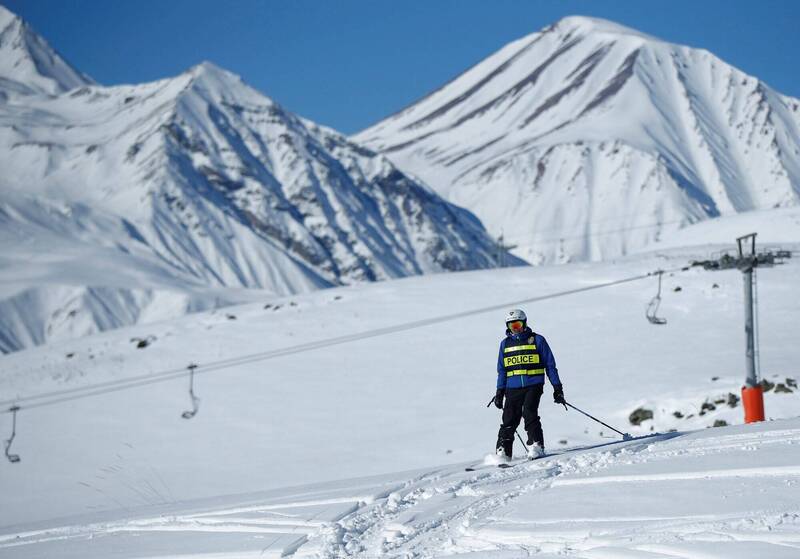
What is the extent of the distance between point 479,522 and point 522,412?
436 cm

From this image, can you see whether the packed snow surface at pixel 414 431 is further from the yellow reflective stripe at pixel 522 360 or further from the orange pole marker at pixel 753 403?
the orange pole marker at pixel 753 403

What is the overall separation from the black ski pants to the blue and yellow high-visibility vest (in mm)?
206

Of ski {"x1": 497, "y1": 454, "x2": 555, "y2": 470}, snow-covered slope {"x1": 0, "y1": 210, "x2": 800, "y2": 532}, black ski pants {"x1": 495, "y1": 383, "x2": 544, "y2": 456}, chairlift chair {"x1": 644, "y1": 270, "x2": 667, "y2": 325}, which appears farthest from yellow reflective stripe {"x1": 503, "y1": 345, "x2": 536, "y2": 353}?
chairlift chair {"x1": 644, "y1": 270, "x2": 667, "y2": 325}

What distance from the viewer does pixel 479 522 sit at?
8578 millimetres

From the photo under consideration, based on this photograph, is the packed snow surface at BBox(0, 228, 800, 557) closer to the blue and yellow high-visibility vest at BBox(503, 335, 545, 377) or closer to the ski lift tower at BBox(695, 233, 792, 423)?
the blue and yellow high-visibility vest at BBox(503, 335, 545, 377)

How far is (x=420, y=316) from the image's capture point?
44.5 m

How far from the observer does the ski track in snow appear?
7324 mm

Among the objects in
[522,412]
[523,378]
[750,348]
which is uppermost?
[750,348]

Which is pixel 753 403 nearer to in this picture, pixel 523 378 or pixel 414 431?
pixel 523 378

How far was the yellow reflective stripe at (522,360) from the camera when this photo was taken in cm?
1275

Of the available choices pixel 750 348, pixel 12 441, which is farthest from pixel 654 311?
pixel 12 441

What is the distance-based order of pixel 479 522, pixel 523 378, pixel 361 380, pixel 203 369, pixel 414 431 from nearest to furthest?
pixel 479 522, pixel 523 378, pixel 414 431, pixel 361 380, pixel 203 369

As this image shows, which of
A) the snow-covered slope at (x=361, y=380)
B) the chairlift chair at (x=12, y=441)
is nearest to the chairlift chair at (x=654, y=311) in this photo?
the snow-covered slope at (x=361, y=380)

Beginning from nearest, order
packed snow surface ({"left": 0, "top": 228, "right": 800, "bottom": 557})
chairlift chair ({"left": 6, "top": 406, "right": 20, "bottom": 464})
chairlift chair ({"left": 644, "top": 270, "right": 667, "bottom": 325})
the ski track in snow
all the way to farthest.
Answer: the ski track in snow, packed snow surface ({"left": 0, "top": 228, "right": 800, "bottom": 557}), chairlift chair ({"left": 6, "top": 406, "right": 20, "bottom": 464}), chairlift chair ({"left": 644, "top": 270, "right": 667, "bottom": 325})
